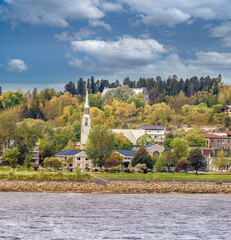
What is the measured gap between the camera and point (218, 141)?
109 metres

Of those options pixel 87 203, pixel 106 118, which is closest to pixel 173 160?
pixel 87 203

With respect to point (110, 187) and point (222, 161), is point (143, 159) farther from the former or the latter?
point (110, 187)

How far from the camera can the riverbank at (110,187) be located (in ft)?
193

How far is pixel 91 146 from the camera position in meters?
77.4

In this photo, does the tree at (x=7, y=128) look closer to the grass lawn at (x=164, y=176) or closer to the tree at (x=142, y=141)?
the grass lawn at (x=164, y=176)

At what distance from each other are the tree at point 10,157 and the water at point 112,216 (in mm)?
18879

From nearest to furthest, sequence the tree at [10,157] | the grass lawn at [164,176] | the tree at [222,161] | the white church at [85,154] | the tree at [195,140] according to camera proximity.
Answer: the grass lawn at [164,176] → the tree at [10,157] → the tree at [222,161] → the white church at [85,154] → the tree at [195,140]

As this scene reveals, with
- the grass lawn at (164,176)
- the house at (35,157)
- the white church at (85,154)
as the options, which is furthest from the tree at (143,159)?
the house at (35,157)

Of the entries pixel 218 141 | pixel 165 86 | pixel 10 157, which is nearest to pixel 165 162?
pixel 10 157

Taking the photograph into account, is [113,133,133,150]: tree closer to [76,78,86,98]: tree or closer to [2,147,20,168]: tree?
[2,147,20,168]: tree

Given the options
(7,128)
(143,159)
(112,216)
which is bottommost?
(112,216)

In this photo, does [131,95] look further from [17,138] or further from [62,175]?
[62,175]

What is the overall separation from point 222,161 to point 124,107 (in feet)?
224

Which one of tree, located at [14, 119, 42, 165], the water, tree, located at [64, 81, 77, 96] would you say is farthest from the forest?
the water
